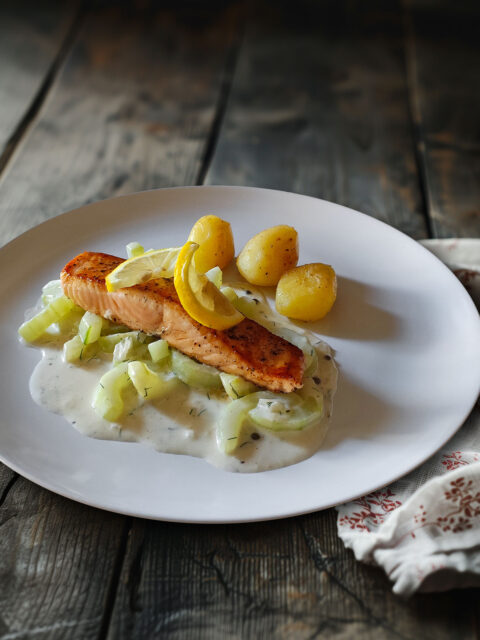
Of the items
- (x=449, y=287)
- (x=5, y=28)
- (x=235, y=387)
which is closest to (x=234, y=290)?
(x=235, y=387)

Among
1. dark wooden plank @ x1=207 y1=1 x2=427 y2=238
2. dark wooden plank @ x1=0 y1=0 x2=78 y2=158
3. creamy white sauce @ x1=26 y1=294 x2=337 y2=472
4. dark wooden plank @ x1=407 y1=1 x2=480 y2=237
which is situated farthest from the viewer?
dark wooden plank @ x1=0 y1=0 x2=78 y2=158

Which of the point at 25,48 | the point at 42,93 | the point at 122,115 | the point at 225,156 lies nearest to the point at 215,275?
the point at 225,156

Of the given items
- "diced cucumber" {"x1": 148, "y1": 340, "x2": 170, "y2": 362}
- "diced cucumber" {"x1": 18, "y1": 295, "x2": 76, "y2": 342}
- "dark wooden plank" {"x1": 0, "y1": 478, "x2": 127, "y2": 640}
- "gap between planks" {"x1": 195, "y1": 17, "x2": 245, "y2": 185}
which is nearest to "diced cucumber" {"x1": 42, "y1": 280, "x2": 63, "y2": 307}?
"diced cucumber" {"x1": 18, "y1": 295, "x2": 76, "y2": 342}

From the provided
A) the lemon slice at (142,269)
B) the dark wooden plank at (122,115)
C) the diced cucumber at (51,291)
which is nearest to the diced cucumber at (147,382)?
the lemon slice at (142,269)

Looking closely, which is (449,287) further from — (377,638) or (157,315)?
(377,638)

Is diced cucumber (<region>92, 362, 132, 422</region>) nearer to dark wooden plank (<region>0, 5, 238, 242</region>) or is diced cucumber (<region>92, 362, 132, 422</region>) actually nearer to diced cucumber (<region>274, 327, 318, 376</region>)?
diced cucumber (<region>274, 327, 318, 376</region>)

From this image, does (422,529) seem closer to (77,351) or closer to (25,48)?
(77,351)
